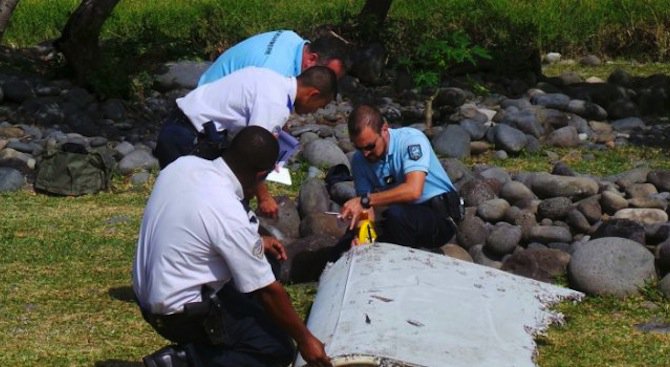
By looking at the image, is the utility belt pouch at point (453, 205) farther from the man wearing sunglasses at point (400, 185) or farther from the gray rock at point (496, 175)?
the gray rock at point (496, 175)

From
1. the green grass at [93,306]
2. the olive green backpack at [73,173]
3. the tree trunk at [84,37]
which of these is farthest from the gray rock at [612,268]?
the tree trunk at [84,37]

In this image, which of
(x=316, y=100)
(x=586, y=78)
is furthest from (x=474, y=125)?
(x=316, y=100)

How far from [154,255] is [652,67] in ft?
43.5

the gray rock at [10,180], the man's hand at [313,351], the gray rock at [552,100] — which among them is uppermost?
the man's hand at [313,351]

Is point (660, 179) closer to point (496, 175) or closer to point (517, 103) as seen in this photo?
point (496, 175)

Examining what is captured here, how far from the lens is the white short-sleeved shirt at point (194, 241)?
17.0 feet

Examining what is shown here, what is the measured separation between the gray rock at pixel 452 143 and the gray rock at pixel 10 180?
138 inches

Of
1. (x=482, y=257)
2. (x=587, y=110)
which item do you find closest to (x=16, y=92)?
(x=587, y=110)

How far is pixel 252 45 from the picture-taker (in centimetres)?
778

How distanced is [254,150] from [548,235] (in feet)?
11.7

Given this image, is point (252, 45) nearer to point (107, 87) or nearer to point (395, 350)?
point (395, 350)

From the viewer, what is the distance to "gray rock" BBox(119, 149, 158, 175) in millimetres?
11843

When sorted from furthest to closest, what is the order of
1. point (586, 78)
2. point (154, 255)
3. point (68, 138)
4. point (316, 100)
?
1. point (586, 78)
2. point (68, 138)
3. point (316, 100)
4. point (154, 255)

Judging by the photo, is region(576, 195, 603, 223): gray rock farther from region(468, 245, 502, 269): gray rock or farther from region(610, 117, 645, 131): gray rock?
region(610, 117, 645, 131): gray rock
